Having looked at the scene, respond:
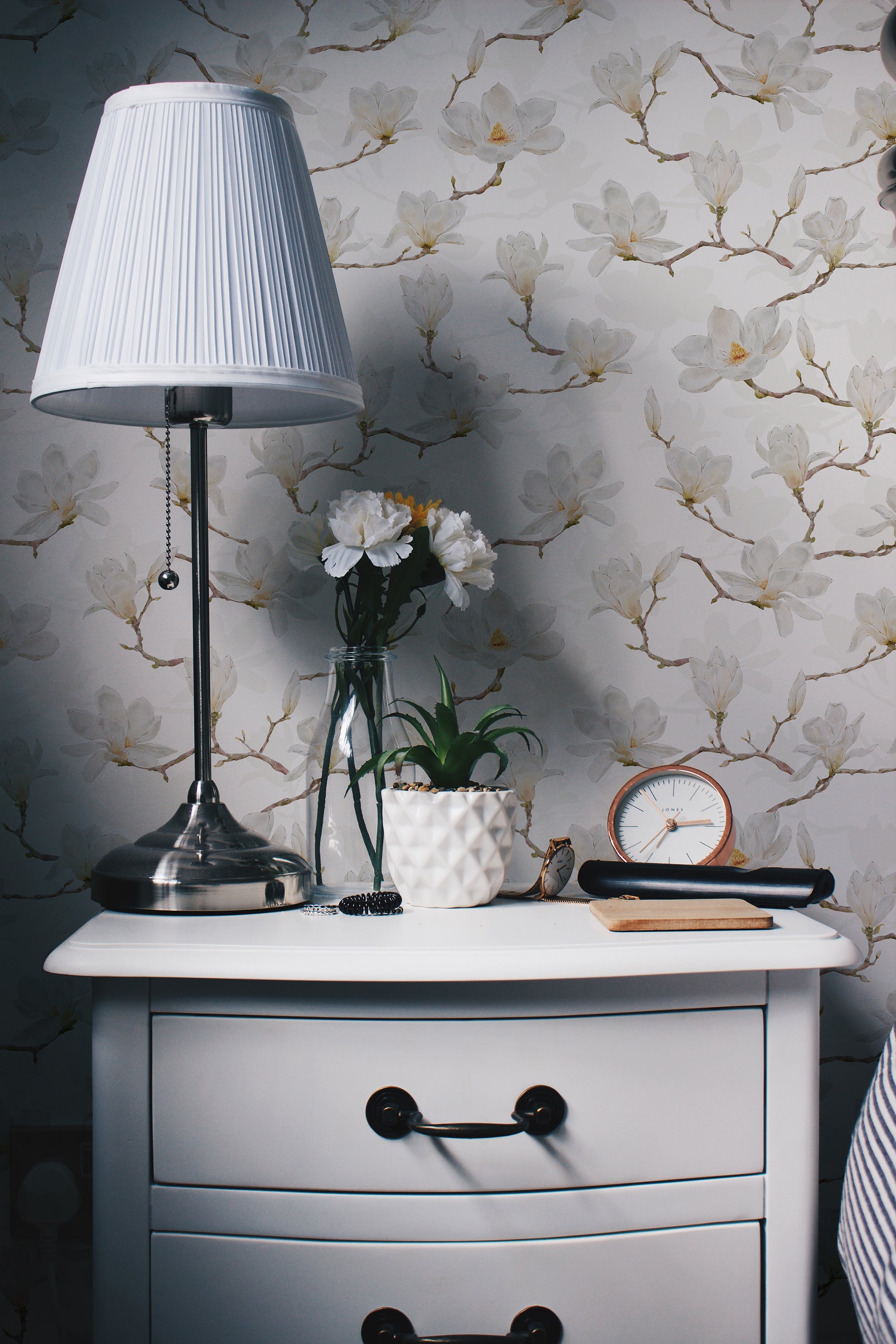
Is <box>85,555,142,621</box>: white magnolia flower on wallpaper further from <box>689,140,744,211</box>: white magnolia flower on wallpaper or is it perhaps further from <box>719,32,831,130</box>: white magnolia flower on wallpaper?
<box>719,32,831,130</box>: white magnolia flower on wallpaper

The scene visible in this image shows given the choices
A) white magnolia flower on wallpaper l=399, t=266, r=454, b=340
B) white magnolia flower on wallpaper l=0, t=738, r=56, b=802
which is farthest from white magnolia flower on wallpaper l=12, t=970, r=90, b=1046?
white magnolia flower on wallpaper l=399, t=266, r=454, b=340

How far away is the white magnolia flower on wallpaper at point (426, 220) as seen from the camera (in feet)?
3.92

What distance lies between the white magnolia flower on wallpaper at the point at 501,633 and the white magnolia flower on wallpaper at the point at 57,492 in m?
0.46

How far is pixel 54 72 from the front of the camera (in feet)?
3.88

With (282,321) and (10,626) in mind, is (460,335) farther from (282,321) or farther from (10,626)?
(10,626)

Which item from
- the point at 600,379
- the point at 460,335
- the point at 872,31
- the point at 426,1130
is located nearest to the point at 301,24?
the point at 460,335

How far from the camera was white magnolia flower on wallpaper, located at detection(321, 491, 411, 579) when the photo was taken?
965 millimetres

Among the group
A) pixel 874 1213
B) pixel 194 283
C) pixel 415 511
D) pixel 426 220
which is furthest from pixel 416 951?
pixel 426 220

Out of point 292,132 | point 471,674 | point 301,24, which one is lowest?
point 471,674

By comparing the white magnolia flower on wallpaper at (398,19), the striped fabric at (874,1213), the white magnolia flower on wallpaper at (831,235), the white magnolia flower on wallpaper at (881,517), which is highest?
the white magnolia flower on wallpaper at (398,19)

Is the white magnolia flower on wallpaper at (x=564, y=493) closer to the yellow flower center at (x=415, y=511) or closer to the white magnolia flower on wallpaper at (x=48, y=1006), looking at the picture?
the yellow flower center at (x=415, y=511)

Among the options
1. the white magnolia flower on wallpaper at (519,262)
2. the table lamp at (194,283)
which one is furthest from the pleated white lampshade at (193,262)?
the white magnolia flower on wallpaper at (519,262)

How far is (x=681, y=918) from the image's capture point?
2.71ft

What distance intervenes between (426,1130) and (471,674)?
58cm
